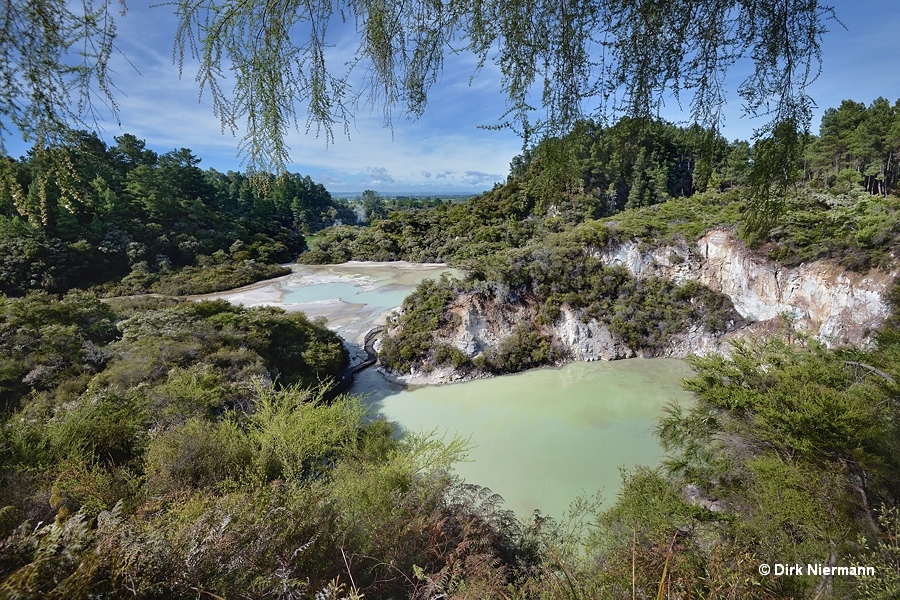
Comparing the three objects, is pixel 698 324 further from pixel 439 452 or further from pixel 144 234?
pixel 144 234

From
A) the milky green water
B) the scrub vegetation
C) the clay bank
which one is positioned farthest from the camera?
the clay bank

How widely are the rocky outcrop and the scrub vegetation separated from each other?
1.55ft

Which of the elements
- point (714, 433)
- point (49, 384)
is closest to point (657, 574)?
point (714, 433)

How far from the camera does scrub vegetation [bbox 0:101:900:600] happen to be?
2092 millimetres

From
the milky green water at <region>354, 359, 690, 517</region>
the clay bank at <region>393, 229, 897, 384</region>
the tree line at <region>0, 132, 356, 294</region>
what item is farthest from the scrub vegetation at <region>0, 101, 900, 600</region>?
the tree line at <region>0, 132, 356, 294</region>

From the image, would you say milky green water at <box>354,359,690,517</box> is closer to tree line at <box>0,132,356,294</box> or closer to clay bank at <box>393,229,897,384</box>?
clay bank at <box>393,229,897,384</box>

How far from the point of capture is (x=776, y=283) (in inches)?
508

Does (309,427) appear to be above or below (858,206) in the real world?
below

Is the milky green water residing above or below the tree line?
below

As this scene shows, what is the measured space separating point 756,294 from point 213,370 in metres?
17.5

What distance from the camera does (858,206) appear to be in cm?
1218

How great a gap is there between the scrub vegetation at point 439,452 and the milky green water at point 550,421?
2.42ft

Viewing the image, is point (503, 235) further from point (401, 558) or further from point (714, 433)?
point (401, 558)

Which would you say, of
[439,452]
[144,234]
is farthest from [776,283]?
[144,234]
